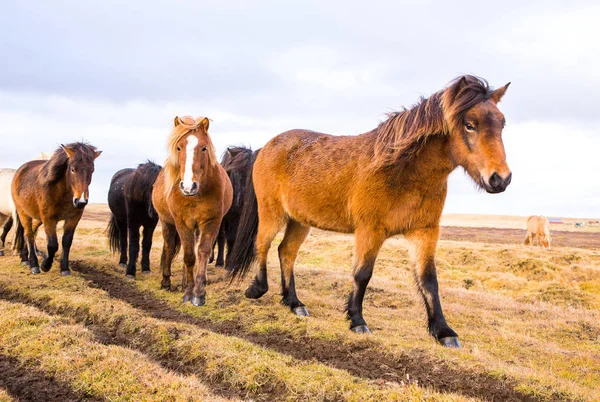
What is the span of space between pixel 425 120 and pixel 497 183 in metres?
1.30

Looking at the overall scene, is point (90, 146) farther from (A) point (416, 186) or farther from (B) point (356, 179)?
(A) point (416, 186)

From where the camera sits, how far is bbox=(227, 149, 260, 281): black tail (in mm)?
8883

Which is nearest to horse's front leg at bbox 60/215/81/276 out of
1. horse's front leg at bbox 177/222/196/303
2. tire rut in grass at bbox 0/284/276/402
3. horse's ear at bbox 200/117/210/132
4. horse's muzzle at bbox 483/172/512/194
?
tire rut in grass at bbox 0/284/276/402

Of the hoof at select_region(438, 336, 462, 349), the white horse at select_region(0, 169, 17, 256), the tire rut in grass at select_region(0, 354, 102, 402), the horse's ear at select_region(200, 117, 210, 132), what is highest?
the horse's ear at select_region(200, 117, 210, 132)

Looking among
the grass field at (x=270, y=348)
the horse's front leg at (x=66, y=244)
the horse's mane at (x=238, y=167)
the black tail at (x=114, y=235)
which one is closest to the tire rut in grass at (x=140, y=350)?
the grass field at (x=270, y=348)

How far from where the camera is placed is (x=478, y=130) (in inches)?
214

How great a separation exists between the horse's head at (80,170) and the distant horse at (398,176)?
Result: 458 cm

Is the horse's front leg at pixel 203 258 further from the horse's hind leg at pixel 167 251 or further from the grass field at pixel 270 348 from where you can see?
the horse's hind leg at pixel 167 251

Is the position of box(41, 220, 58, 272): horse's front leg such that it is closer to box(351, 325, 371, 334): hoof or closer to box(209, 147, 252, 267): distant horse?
box(209, 147, 252, 267): distant horse

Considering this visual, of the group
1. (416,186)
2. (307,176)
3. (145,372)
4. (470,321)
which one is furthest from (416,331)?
(145,372)

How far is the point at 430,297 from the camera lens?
624cm

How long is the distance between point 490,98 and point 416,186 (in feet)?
4.39

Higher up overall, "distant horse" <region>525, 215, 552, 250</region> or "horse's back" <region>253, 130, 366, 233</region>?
"horse's back" <region>253, 130, 366, 233</region>

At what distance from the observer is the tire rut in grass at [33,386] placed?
4.43 meters
